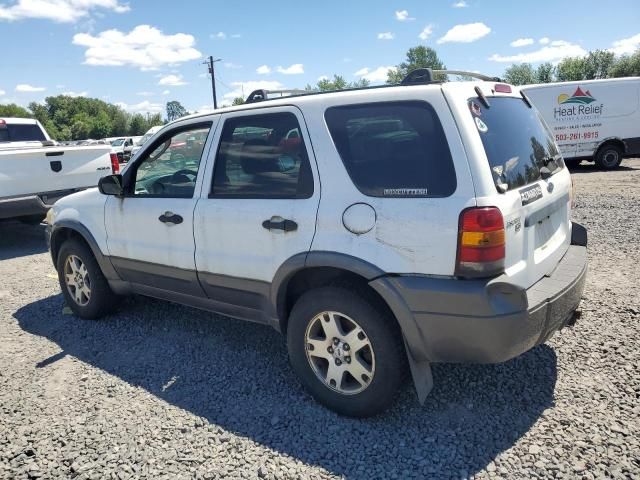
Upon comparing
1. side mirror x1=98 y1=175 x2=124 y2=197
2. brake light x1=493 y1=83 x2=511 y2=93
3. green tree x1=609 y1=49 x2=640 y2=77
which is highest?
green tree x1=609 y1=49 x2=640 y2=77

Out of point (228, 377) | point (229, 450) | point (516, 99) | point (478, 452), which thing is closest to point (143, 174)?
point (228, 377)

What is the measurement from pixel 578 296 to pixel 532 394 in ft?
2.21

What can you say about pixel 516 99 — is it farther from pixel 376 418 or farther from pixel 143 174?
pixel 143 174

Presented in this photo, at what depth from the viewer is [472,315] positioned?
237cm

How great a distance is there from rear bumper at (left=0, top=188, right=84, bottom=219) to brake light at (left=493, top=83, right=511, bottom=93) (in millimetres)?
6742

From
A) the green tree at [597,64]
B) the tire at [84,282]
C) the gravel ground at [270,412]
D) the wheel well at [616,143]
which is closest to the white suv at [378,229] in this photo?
the gravel ground at [270,412]

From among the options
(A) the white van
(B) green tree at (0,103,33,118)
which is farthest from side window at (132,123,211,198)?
(B) green tree at (0,103,33,118)

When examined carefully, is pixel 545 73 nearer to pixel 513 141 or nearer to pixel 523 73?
pixel 523 73

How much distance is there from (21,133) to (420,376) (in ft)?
35.2

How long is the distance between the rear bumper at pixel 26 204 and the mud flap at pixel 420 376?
656cm

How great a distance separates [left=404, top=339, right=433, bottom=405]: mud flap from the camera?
8.61ft

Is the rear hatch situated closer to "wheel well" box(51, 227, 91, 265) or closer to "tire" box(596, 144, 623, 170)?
"wheel well" box(51, 227, 91, 265)

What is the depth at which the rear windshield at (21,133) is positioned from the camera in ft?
32.6

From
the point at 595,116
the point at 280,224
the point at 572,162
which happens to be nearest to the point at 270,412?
the point at 280,224
